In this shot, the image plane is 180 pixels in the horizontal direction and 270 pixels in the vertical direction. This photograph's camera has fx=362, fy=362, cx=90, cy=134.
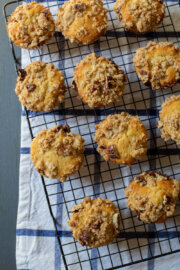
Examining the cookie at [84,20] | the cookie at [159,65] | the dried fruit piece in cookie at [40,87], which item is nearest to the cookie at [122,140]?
the cookie at [159,65]

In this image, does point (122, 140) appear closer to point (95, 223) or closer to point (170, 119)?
point (170, 119)

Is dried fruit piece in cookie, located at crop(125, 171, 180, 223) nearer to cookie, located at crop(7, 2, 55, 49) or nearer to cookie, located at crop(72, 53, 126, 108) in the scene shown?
cookie, located at crop(72, 53, 126, 108)

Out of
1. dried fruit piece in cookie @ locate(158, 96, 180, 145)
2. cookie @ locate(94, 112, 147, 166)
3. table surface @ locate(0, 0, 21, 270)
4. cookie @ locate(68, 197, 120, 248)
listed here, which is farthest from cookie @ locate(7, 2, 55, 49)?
cookie @ locate(68, 197, 120, 248)

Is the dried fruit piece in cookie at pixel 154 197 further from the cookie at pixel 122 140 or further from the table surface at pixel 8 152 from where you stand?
the table surface at pixel 8 152

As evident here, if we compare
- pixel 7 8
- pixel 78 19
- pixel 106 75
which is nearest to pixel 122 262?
pixel 106 75

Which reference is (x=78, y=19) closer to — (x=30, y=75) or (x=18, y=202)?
(x=30, y=75)
